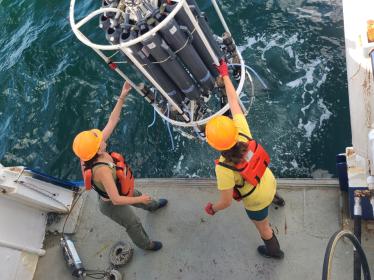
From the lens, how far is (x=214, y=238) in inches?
187

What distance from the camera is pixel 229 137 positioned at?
3.23 metres

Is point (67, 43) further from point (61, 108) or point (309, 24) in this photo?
point (309, 24)

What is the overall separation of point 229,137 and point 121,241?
2.48 m

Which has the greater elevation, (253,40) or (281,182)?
(281,182)

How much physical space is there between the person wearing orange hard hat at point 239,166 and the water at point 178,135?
7.43 ft

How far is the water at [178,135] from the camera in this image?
616cm

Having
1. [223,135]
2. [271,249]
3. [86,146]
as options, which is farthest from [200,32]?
[271,249]

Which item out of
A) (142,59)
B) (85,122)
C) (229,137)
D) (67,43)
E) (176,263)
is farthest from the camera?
(67,43)

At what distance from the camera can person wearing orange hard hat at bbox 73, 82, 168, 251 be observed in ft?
12.0

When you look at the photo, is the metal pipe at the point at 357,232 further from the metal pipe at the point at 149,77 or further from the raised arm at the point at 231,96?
the metal pipe at the point at 149,77

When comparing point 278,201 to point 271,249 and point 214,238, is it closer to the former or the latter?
point 271,249

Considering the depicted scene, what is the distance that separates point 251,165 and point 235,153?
21 centimetres

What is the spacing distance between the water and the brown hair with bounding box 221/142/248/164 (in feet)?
9.01

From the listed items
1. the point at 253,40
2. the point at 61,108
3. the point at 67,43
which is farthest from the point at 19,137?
the point at 253,40
